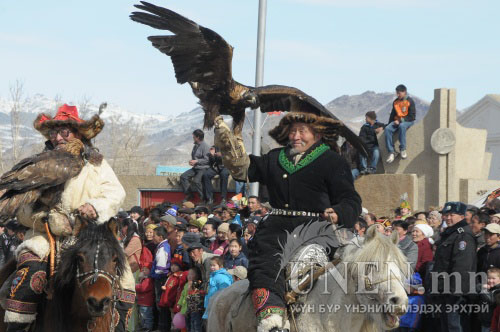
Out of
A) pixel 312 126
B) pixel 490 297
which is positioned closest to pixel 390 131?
pixel 490 297

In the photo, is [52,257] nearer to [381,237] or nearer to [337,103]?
[381,237]

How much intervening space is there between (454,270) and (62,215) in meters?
5.34

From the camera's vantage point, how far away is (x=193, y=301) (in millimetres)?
12203

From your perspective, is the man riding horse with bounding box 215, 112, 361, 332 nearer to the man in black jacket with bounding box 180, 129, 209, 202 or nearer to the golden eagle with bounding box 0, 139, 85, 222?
the golden eagle with bounding box 0, 139, 85, 222

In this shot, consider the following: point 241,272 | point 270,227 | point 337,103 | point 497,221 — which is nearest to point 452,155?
point 497,221

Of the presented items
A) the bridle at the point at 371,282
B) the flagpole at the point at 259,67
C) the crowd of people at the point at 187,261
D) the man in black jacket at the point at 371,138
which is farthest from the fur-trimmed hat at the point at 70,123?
the man in black jacket at the point at 371,138

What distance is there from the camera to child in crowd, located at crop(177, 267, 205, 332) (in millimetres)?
12172

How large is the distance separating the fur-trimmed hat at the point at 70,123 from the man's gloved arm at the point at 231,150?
1.19 m

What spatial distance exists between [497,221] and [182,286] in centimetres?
484

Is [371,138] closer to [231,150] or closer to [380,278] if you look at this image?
[231,150]

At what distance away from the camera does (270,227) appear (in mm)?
7129

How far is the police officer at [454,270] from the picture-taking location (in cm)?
1041

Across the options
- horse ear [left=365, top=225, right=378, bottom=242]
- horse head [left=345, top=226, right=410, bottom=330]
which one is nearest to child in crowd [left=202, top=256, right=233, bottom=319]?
horse head [left=345, top=226, right=410, bottom=330]

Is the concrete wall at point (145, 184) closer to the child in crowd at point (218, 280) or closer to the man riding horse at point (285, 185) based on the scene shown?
the child in crowd at point (218, 280)
